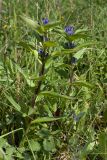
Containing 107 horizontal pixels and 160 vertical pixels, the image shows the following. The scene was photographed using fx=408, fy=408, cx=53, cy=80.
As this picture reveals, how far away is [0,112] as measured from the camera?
1.71 meters

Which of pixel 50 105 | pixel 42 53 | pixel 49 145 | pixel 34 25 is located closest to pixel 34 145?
pixel 49 145

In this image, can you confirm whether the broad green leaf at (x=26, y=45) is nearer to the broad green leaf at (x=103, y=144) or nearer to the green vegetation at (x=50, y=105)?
the green vegetation at (x=50, y=105)

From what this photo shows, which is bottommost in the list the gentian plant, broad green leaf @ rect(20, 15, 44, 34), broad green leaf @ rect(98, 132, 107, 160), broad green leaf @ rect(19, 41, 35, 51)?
broad green leaf @ rect(98, 132, 107, 160)

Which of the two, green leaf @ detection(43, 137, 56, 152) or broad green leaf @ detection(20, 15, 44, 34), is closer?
broad green leaf @ detection(20, 15, 44, 34)

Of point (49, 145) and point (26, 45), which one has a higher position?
point (26, 45)

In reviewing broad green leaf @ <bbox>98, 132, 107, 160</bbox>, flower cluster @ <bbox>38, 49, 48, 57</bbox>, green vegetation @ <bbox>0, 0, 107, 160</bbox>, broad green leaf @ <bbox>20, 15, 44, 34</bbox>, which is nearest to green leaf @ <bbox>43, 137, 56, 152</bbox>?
green vegetation @ <bbox>0, 0, 107, 160</bbox>

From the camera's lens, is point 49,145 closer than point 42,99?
Yes

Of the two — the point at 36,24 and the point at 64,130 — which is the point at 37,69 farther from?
the point at 36,24

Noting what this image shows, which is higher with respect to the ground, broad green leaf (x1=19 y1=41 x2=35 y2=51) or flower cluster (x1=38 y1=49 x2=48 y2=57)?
broad green leaf (x1=19 y1=41 x2=35 y2=51)

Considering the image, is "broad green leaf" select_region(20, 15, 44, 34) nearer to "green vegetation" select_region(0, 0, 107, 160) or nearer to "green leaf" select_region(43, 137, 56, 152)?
"green vegetation" select_region(0, 0, 107, 160)

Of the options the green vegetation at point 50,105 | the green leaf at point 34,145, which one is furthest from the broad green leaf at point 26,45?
the green leaf at point 34,145

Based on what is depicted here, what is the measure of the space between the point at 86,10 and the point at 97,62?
0.98 metres

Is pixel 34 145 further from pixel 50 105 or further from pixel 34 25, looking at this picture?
pixel 34 25

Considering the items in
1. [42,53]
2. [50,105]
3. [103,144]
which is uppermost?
[42,53]
